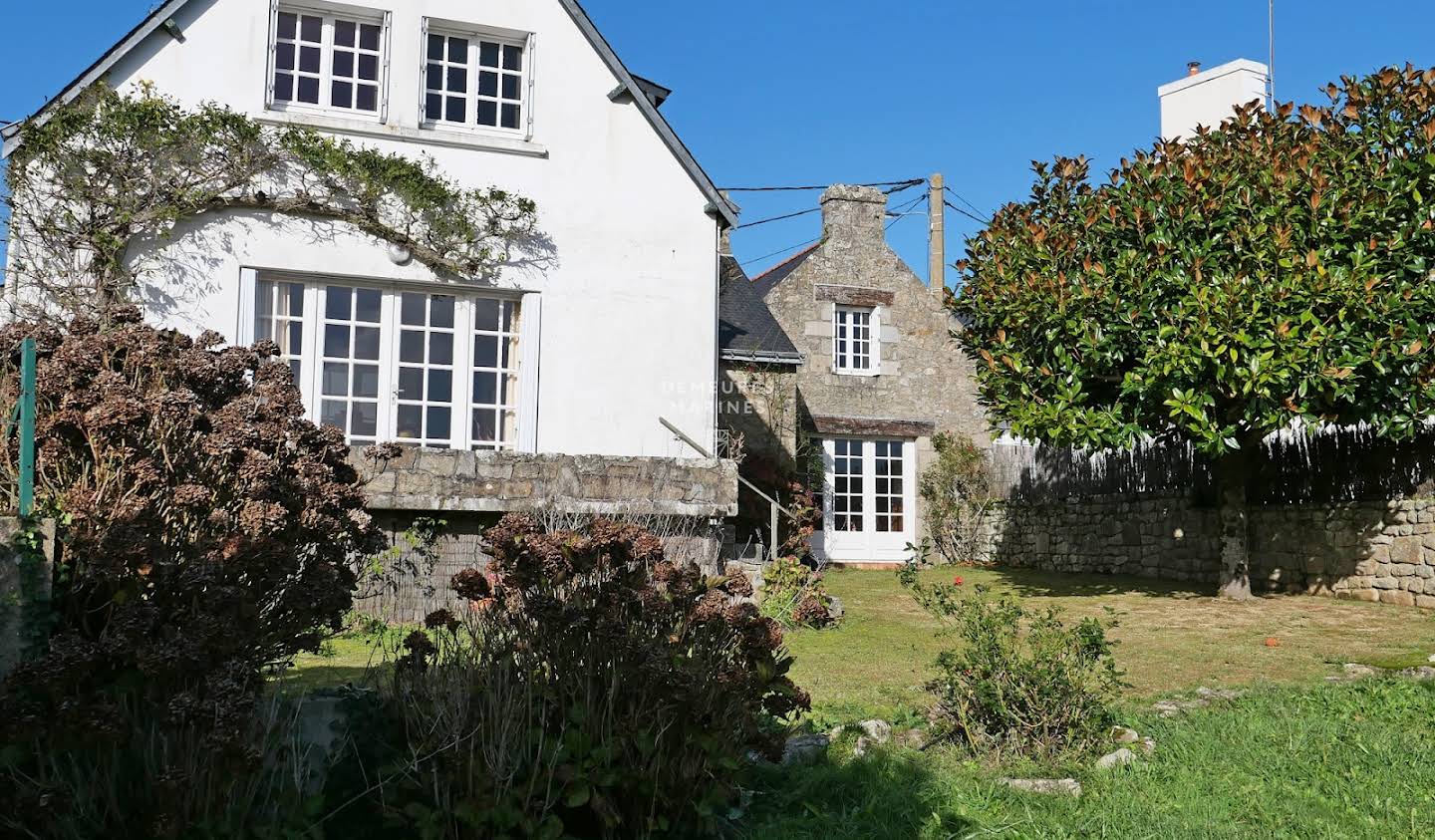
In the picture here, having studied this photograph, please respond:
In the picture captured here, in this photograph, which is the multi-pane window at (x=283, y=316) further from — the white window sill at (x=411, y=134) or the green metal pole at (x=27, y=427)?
the green metal pole at (x=27, y=427)

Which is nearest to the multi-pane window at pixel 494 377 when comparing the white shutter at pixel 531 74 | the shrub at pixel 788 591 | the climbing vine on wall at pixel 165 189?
the climbing vine on wall at pixel 165 189

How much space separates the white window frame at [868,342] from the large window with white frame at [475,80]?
9316 mm

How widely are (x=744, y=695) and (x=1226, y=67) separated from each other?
15.0 m

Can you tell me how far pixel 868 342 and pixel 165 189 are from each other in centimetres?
1250

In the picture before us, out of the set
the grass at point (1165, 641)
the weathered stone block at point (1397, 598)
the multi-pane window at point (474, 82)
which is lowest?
the grass at point (1165, 641)

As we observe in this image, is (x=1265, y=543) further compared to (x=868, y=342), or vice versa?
(x=868, y=342)

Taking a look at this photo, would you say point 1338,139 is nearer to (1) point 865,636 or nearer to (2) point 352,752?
(1) point 865,636

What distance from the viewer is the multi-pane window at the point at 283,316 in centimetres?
1084

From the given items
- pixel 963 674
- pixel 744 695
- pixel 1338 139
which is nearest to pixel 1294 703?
pixel 963 674

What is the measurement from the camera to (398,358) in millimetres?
11039

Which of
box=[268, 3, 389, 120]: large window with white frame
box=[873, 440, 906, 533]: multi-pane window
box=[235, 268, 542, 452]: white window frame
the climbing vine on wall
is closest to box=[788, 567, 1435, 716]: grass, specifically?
box=[235, 268, 542, 452]: white window frame

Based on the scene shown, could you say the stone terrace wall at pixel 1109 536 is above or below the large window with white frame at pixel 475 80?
below

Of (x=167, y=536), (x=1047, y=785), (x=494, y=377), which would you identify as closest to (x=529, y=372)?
(x=494, y=377)

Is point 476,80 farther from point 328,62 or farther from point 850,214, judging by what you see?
point 850,214
